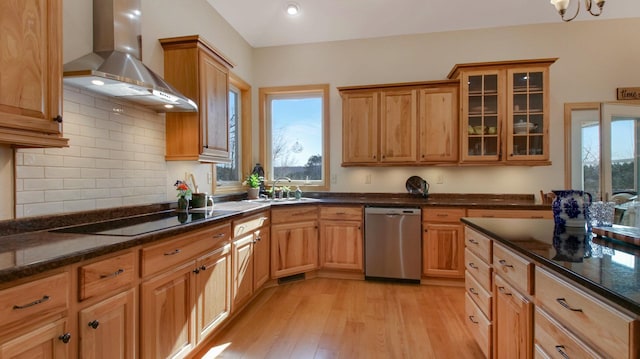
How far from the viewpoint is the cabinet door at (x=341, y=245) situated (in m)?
3.45

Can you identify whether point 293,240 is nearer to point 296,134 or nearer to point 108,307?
point 296,134

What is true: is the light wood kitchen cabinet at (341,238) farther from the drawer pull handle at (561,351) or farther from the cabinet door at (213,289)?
the drawer pull handle at (561,351)

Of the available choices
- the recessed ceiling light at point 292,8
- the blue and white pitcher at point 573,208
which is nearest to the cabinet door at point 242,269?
the blue and white pitcher at point 573,208

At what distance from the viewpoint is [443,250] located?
3273mm

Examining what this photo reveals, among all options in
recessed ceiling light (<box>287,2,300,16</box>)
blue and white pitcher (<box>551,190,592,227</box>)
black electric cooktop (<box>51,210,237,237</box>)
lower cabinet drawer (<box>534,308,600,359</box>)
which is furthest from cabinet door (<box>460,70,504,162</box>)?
black electric cooktop (<box>51,210,237,237</box>)

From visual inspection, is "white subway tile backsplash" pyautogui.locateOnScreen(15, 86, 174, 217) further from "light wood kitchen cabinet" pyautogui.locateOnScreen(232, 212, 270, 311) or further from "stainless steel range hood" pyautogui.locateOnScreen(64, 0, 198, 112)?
"light wood kitchen cabinet" pyautogui.locateOnScreen(232, 212, 270, 311)

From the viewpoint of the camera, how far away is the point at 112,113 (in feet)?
6.66

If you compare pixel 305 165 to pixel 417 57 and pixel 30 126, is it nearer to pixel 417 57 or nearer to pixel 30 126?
pixel 417 57

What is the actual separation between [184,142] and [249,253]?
110cm

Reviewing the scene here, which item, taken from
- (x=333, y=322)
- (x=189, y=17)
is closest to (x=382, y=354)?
(x=333, y=322)

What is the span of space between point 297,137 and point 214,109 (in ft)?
5.52

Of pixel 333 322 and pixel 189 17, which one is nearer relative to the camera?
pixel 333 322

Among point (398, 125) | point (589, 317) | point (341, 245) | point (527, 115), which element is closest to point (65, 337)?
point (589, 317)

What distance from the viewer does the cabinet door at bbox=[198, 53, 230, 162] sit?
2.51 metres
